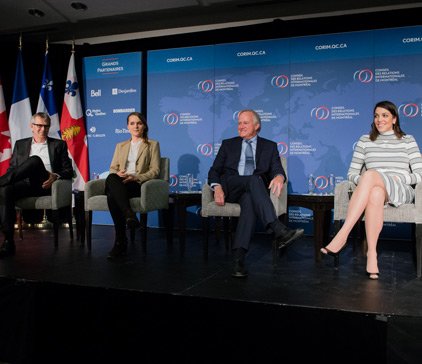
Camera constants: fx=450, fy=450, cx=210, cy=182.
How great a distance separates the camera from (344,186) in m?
3.41

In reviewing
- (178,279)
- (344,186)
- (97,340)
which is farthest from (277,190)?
(97,340)

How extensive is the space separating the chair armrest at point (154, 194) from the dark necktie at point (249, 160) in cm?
82

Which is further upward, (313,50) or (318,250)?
(313,50)

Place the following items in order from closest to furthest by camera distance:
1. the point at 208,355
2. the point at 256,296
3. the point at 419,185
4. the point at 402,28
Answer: the point at 208,355
the point at 256,296
the point at 419,185
the point at 402,28

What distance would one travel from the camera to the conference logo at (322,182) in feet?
16.1

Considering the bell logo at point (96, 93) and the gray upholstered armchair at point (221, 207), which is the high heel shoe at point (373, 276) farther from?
the bell logo at point (96, 93)

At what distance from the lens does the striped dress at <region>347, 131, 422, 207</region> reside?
3199mm

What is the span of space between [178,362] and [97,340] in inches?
19.5

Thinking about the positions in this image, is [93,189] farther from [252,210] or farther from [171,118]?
[171,118]

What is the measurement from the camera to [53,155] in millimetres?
4336

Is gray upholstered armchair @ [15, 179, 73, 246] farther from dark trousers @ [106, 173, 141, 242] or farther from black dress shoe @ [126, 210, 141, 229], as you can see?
black dress shoe @ [126, 210, 141, 229]

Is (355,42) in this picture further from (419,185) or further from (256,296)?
(256,296)

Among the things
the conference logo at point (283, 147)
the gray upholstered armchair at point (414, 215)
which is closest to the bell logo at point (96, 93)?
the conference logo at point (283, 147)

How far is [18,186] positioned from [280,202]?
2299 millimetres
